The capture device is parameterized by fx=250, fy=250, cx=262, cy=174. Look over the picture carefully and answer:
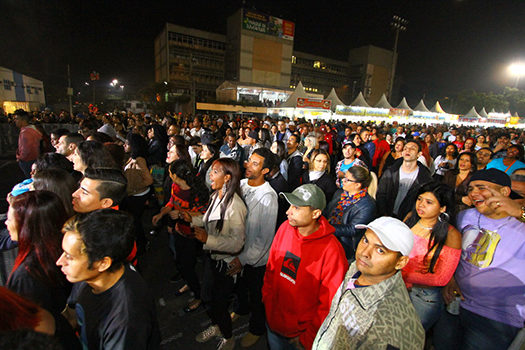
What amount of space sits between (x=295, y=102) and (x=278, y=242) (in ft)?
71.6

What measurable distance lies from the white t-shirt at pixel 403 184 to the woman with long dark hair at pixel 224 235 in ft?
9.82

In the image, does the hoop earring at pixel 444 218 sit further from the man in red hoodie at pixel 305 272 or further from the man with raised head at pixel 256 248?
the man with raised head at pixel 256 248

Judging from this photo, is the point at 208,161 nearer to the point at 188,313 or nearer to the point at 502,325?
the point at 188,313

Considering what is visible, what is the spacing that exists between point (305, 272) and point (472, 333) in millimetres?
1577

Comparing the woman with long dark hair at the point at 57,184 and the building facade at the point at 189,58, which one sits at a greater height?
the building facade at the point at 189,58

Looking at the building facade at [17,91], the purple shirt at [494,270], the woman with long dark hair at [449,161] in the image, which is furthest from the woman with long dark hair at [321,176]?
the building facade at [17,91]

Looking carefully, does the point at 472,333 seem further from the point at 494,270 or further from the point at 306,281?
the point at 306,281

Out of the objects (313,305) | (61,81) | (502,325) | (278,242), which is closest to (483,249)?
(502,325)

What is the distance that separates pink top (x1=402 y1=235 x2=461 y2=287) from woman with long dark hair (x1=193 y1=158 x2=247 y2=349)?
162 centimetres

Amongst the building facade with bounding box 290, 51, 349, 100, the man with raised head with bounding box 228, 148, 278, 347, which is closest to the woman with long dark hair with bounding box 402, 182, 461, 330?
the man with raised head with bounding box 228, 148, 278, 347

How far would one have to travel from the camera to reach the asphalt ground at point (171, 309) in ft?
9.50

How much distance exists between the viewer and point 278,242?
89.4 inches

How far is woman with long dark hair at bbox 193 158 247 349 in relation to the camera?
2.65 meters

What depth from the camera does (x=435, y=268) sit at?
Answer: 2.16 metres
